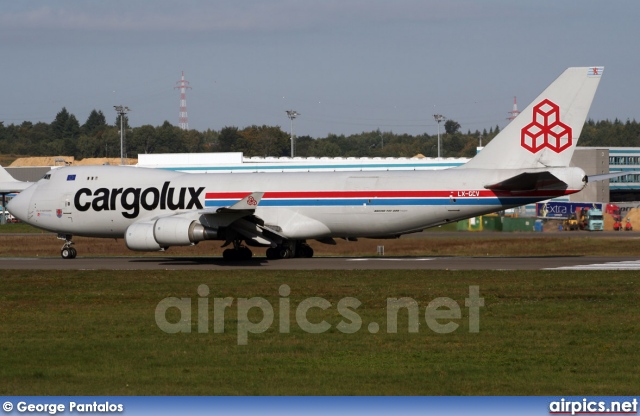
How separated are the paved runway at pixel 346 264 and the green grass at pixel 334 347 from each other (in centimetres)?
601

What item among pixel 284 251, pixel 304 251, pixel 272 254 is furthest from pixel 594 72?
pixel 272 254

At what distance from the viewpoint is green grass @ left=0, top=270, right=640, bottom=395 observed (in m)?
13.5

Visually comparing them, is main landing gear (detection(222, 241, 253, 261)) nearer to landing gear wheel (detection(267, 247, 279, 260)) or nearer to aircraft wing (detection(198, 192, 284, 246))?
landing gear wheel (detection(267, 247, 279, 260))

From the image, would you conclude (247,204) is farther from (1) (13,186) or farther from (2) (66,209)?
(1) (13,186)

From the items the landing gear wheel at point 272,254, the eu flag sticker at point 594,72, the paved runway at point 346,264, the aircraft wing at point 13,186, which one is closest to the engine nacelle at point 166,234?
the paved runway at point 346,264

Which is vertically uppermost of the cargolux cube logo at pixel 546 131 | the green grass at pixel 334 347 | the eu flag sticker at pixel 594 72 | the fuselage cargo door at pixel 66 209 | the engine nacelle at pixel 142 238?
the eu flag sticker at pixel 594 72

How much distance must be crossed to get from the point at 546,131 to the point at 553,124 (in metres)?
0.37

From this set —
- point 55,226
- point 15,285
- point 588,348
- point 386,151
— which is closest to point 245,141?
point 386,151

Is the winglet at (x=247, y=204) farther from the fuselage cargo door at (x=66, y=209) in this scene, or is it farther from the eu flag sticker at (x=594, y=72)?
the eu flag sticker at (x=594, y=72)

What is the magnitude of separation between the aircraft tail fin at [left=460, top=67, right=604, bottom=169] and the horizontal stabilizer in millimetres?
1547

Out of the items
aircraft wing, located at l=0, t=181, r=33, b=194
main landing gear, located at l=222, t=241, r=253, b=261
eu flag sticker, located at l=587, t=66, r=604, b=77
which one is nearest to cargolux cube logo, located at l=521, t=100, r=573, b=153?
eu flag sticker, located at l=587, t=66, r=604, b=77

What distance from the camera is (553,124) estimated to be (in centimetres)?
3638

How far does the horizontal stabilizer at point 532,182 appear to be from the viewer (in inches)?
1369

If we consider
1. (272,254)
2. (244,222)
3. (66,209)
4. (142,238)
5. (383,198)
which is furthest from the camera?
(66,209)
